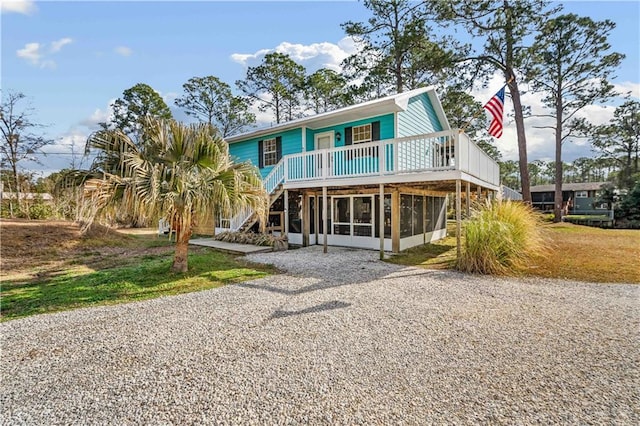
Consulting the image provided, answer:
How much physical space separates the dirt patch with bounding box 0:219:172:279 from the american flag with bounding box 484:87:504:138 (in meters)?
12.7

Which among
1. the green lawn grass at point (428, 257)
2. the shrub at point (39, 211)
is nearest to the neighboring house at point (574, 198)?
the green lawn grass at point (428, 257)

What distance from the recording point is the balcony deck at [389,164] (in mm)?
8805

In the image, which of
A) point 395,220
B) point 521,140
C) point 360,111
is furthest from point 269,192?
point 521,140

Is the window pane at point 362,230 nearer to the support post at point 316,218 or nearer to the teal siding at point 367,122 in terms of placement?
the support post at point 316,218

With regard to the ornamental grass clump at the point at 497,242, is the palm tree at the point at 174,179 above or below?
above

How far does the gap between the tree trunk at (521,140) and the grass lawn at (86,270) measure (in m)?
18.7

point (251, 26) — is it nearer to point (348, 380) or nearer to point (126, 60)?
point (126, 60)

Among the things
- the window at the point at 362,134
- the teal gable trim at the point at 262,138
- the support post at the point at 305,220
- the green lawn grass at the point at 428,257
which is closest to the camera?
the green lawn grass at the point at 428,257

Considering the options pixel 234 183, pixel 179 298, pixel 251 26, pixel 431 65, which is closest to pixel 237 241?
pixel 234 183

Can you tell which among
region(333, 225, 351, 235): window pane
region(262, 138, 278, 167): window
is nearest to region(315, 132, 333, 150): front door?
region(262, 138, 278, 167): window

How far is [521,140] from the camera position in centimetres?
2028

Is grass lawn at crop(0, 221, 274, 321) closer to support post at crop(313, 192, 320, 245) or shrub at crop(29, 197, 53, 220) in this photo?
shrub at crop(29, 197, 53, 220)

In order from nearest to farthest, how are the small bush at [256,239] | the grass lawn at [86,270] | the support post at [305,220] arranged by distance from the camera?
1. the grass lawn at [86,270]
2. the small bush at [256,239]
3. the support post at [305,220]

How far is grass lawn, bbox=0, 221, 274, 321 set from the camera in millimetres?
6125
